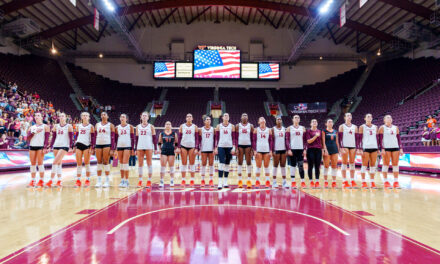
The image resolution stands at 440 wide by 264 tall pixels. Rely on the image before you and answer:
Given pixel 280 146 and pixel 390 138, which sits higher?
pixel 390 138

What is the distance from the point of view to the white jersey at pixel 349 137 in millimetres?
7547

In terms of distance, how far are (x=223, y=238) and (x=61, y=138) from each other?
21.0ft

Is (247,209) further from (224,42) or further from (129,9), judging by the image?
(224,42)

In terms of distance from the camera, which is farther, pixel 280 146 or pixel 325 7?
pixel 325 7

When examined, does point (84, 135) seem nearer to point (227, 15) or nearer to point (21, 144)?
point (21, 144)

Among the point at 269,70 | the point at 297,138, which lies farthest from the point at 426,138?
the point at 269,70

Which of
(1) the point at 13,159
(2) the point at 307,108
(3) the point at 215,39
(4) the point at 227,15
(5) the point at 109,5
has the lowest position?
(1) the point at 13,159

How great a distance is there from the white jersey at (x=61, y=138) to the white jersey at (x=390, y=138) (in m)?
8.94

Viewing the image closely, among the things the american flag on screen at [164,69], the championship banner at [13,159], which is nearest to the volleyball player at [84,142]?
the championship banner at [13,159]

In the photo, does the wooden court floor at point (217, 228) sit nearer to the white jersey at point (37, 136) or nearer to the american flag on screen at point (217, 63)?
the white jersey at point (37, 136)

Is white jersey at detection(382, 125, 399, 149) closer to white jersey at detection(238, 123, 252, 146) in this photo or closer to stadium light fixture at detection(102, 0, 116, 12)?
white jersey at detection(238, 123, 252, 146)

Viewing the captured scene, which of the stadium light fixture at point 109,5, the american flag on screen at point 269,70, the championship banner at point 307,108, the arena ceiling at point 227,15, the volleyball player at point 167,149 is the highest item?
the arena ceiling at point 227,15

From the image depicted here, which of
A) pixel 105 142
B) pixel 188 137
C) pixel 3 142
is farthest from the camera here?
pixel 3 142

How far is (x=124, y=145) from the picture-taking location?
24.1ft
